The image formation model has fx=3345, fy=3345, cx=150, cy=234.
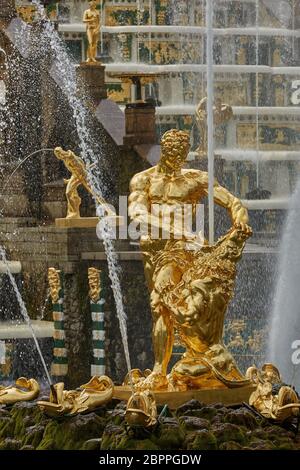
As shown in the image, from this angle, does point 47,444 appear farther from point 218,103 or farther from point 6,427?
point 218,103

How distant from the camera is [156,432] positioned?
2541cm

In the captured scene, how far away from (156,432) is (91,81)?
12199 millimetres

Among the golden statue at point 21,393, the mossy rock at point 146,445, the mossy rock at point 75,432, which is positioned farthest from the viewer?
the golden statue at point 21,393

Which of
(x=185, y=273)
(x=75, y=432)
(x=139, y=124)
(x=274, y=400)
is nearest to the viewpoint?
(x=75, y=432)

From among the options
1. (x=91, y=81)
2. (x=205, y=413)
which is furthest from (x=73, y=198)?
(x=205, y=413)

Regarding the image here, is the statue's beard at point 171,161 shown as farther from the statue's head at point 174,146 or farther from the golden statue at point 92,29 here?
the golden statue at point 92,29

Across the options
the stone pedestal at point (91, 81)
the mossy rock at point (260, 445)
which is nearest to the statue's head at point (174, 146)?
the mossy rock at point (260, 445)

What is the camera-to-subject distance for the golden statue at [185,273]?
26.4 metres

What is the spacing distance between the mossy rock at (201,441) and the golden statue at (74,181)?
31.7 ft

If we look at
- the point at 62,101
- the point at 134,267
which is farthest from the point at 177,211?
Result: the point at 62,101

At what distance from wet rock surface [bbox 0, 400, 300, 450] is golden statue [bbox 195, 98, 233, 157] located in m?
11.7

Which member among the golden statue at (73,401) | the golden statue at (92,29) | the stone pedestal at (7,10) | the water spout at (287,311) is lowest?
the water spout at (287,311)

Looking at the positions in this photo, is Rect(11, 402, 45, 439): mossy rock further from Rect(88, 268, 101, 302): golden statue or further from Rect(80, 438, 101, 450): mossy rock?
Rect(88, 268, 101, 302): golden statue

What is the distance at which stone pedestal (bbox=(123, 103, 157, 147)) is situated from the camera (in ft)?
119
